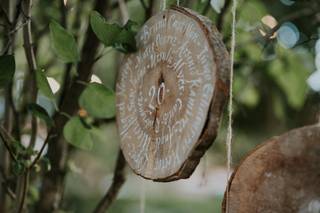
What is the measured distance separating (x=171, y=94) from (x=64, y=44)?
17 cm

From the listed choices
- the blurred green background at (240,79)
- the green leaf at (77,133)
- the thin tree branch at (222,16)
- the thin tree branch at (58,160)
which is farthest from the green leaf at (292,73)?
the green leaf at (77,133)

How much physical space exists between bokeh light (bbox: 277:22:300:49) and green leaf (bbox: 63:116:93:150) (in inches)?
20.2

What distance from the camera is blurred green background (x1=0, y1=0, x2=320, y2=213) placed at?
104 centimetres

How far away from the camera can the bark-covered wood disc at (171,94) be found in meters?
0.57

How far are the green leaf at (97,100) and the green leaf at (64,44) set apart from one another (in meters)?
0.04

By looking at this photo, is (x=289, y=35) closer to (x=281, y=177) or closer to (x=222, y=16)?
(x=222, y=16)

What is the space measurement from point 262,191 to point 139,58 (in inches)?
7.7

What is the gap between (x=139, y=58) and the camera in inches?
26.9

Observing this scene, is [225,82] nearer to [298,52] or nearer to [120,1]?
[120,1]

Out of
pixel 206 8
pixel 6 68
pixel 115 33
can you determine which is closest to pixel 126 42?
pixel 115 33

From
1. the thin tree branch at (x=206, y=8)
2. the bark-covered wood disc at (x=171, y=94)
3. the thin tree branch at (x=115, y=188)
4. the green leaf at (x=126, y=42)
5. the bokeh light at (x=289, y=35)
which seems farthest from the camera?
the bokeh light at (x=289, y=35)

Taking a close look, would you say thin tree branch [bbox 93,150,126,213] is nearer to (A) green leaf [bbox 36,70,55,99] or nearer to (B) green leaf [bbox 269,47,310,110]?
(A) green leaf [bbox 36,70,55,99]

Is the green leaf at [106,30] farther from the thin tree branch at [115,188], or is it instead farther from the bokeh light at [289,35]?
the bokeh light at [289,35]

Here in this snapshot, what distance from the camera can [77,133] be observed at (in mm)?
798
